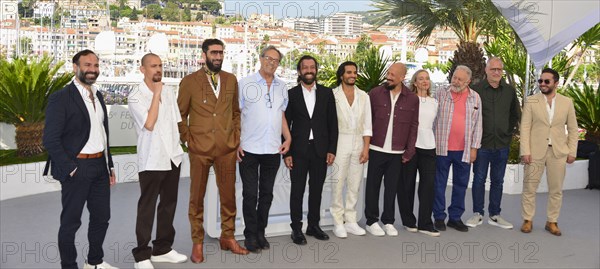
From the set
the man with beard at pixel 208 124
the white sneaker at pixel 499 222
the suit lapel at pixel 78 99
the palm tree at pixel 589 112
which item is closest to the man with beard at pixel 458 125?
the white sneaker at pixel 499 222

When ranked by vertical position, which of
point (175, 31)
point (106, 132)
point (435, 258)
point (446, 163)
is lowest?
point (435, 258)

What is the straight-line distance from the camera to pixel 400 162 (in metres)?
5.85

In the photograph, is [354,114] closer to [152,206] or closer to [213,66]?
[213,66]

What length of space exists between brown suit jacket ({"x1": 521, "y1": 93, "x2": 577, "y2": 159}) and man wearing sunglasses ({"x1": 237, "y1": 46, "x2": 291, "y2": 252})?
2.39m

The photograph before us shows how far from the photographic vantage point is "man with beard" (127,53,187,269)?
4.45 meters

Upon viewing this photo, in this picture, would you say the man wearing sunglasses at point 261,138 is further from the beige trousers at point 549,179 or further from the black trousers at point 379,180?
the beige trousers at point 549,179

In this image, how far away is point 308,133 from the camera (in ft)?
17.5

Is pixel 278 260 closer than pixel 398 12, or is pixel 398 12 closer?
pixel 278 260

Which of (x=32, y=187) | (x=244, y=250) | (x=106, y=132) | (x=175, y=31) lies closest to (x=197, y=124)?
(x=106, y=132)

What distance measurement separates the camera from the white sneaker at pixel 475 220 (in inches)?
251

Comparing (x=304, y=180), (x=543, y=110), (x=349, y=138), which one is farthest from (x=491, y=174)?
(x=304, y=180)

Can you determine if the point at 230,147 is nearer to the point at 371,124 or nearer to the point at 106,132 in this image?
the point at 106,132

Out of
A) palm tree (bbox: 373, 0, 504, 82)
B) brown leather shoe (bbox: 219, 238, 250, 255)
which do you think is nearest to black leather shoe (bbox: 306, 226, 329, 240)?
brown leather shoe (bbox: 219, 238, 250, 255)

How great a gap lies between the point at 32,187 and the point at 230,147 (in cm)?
403
